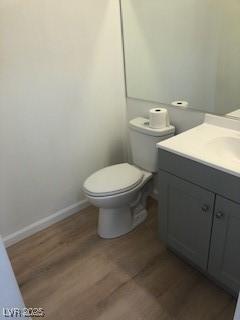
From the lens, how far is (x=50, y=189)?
6.81 feet

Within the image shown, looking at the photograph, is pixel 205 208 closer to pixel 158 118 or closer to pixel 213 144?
pixel 213 144

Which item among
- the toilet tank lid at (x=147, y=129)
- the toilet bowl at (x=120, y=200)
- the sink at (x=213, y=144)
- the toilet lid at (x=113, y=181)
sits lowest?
the toilet bowl at (x=120, y=200)

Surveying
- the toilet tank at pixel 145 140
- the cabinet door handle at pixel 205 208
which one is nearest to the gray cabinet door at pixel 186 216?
the cabinet door handle at pixel 205 208

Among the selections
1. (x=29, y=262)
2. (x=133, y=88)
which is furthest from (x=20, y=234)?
(x=133, y=88)

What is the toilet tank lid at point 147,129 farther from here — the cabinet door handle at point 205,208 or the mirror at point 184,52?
the cabinet door handle at point 205,208

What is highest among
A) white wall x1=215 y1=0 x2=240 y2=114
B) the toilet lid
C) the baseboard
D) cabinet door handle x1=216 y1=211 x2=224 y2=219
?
white wall x1=215 y1=0 x2=240 y2=114

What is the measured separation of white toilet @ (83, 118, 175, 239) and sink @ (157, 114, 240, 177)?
11.9 inches

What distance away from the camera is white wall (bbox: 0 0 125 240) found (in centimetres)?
163

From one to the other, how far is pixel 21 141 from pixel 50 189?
47 centimetres

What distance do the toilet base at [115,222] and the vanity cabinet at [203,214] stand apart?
15.6 inches

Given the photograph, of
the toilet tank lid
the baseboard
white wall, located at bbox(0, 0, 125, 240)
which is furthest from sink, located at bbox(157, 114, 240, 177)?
the baseboard

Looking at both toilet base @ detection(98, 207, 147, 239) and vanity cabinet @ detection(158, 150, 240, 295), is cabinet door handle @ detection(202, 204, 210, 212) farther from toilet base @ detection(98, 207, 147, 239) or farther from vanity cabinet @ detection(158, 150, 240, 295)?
toilet base @ detection(98, 207, 147, 239)

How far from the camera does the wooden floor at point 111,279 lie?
4.86ft

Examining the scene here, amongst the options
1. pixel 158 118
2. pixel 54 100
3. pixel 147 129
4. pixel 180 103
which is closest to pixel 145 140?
pixel 147 129
